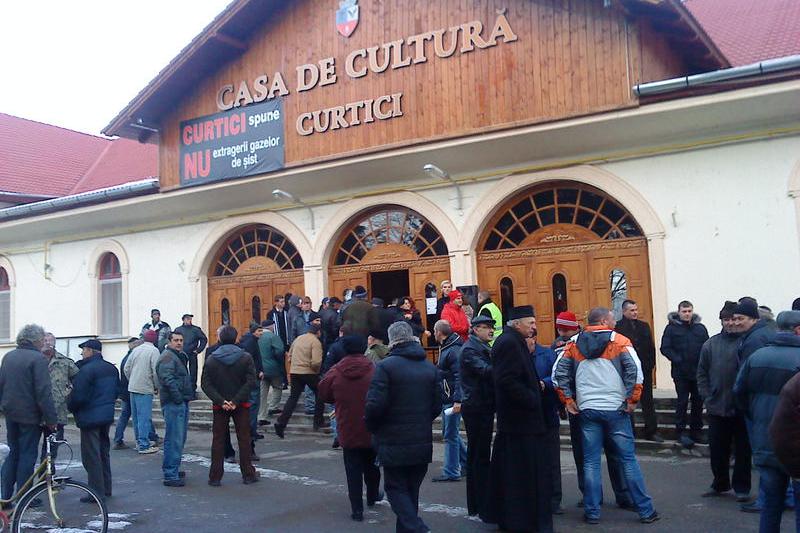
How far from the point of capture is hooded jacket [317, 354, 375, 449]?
6961 millimetres

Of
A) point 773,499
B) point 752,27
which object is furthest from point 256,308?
point 773,499

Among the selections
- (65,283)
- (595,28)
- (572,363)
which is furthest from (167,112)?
(572,363)

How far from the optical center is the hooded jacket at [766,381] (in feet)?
18.1

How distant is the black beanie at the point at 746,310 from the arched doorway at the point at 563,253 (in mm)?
4623

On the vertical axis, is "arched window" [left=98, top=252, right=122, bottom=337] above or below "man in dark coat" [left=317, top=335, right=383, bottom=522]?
above

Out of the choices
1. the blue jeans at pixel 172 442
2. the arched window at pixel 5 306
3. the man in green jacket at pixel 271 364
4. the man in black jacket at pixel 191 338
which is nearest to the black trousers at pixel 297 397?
the man in green jacket at pixel 271 364

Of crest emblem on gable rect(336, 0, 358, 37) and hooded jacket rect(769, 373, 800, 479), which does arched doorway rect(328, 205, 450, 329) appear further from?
hooded jacket rect(769, 373, 800, 479)

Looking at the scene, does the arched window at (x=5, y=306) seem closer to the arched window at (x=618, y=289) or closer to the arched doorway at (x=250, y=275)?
the arched doorway at (x=250, y=275)

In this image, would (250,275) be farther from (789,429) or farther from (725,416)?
(789,429)

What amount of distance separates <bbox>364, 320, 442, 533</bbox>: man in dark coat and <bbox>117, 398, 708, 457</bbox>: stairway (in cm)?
414

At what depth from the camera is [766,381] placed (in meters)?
5.63

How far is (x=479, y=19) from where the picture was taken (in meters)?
12.4

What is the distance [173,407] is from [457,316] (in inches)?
157

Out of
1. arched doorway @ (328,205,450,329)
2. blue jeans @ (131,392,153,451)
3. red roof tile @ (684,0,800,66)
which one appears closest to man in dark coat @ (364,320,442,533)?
blue jeans @ (131,392,153,451)
